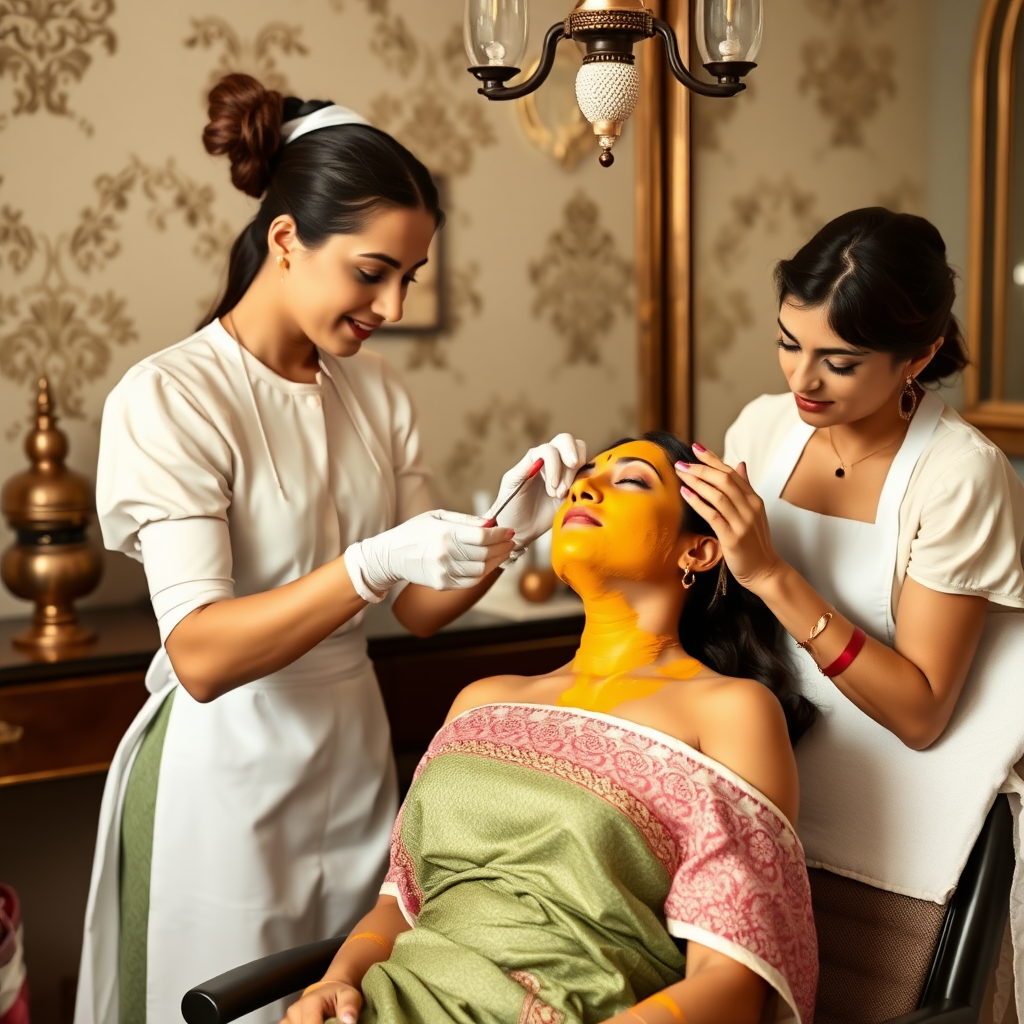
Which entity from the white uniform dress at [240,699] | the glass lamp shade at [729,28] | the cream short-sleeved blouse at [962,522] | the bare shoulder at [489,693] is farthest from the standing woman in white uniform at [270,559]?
the glass lamp shade at [729,28]

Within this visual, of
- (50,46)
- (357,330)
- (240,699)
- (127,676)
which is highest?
(50,46)

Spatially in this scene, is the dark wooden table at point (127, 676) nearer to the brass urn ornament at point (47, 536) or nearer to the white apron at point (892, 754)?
the brass urn ornament at point (47, 536)

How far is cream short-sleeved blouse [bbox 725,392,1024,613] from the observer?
1575 mm

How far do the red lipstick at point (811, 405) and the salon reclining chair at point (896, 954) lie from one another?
1.81ft

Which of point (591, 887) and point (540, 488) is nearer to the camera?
point (591, 887)

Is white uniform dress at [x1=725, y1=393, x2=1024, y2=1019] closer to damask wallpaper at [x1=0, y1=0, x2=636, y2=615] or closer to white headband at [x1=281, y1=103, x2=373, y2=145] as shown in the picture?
white headband at [x1=281, y1=103, x2=373, y2=145]

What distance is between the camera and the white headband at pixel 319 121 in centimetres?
179

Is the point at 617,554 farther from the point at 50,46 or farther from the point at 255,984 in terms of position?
the point at 50,46

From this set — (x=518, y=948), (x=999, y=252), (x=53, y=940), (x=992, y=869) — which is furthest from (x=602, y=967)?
(x=999, y=252)

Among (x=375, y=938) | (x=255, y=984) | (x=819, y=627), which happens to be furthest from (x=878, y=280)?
(x=255, y=984)

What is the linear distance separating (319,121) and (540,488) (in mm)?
620

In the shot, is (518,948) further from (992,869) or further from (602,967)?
(992,869)

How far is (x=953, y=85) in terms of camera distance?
310 centimetres

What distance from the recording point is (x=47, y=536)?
7.66 ft
